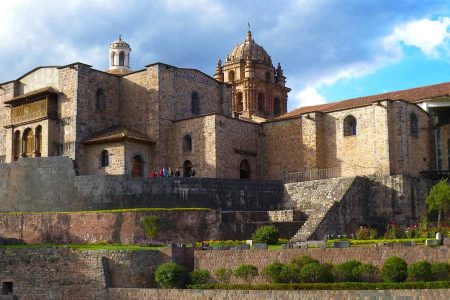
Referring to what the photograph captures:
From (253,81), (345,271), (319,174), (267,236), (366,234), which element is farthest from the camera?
(253,81)

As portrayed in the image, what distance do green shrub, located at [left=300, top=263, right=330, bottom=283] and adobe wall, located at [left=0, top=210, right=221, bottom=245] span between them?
9915 millimetres

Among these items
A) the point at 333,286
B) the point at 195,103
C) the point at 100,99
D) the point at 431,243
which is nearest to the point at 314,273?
the point at 333,286

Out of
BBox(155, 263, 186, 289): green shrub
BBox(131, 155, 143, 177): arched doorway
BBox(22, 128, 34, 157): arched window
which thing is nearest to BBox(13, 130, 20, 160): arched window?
BBox(22, 128, 34, 157): arched window

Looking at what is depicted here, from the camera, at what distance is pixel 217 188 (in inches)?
1586

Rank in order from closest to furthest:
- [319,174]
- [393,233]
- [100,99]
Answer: [393,233]
[319,174]
[100,99]

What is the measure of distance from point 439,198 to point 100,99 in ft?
74.2

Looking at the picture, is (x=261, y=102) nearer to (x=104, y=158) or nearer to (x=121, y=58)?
(x=121, y=58)

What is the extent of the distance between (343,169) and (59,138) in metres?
17.9

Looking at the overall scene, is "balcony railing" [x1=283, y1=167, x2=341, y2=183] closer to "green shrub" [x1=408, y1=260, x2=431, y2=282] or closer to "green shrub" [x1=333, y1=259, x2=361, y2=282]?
"green shrub" [x1=333, y1=259, x2=361, y2=282]

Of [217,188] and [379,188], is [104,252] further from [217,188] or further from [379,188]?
[379,188]

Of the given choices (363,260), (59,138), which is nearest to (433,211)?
(363,260)

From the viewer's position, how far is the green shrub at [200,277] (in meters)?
29.3

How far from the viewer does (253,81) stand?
65.6 meters

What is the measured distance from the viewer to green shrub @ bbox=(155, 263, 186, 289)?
29.3 metres
